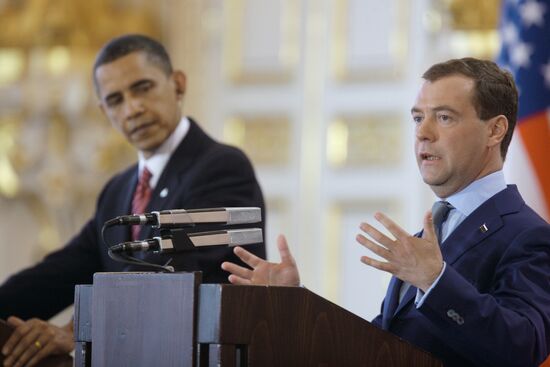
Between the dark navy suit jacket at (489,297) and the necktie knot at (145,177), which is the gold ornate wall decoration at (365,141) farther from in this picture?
the dark navy suit jacket at (489,297)

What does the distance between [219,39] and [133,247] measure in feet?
14.3

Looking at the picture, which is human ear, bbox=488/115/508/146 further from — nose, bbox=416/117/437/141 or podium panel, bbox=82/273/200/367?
podium panel, bbox=82/273/200/367

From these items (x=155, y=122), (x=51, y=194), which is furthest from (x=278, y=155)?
(x=155, y=122)

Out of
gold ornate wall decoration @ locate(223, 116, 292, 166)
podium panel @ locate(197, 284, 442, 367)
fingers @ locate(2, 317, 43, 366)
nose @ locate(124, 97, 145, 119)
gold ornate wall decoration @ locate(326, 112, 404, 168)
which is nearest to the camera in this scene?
podium panel @ locate(197, 284, 442, 367)

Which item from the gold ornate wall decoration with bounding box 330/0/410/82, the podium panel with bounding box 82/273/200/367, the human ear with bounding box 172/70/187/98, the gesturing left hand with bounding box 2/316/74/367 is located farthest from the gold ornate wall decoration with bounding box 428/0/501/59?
the podium panel with bounding box 82/273/200/367

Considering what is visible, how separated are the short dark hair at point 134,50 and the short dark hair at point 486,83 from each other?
1.60 m

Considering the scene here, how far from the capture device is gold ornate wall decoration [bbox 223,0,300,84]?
22.1 feet

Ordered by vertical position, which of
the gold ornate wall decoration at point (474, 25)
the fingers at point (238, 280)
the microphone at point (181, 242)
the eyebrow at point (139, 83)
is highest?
the gold ornate wall decoration at point (474, 25)

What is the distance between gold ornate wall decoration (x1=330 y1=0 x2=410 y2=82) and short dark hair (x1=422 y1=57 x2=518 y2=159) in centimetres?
364

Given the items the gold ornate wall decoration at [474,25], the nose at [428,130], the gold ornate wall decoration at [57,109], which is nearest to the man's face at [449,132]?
the nose at [428,130]

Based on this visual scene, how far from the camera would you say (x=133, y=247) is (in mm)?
2631

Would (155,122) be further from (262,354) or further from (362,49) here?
(362,49)

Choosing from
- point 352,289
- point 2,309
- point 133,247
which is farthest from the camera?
point 352,289

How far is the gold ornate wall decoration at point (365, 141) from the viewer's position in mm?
6488
